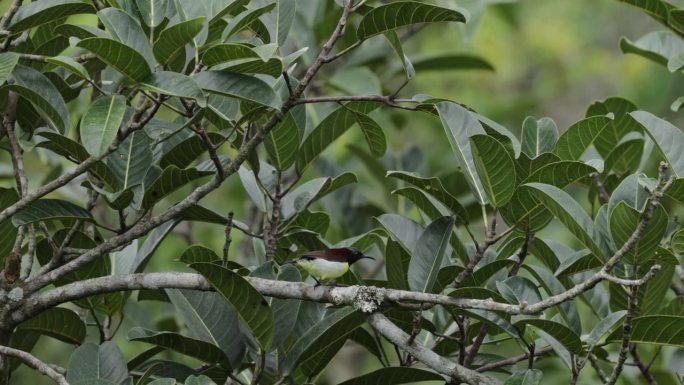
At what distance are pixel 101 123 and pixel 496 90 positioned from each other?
899 centimetres

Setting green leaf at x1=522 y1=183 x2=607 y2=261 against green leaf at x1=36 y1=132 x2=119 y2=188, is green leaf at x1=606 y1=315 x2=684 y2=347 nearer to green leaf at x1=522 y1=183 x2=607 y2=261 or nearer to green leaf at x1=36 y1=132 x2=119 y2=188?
green leaf at x1=522 y1=183 x2=607 y2=261

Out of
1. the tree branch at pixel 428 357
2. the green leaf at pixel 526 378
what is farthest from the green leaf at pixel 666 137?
the tree branch at pixel 428 357

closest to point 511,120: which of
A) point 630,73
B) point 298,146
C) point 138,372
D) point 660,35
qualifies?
point 630,73

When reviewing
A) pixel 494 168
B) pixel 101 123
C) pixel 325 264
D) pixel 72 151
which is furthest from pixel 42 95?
pixel 494 168

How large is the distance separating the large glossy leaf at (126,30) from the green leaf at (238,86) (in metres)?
0.13

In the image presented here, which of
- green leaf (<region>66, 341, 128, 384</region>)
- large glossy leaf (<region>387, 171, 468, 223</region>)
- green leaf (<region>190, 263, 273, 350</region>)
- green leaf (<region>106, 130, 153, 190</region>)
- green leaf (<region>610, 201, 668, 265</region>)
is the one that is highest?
green leaf (<region>106, 130, 153, 190</region>)

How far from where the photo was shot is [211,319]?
8.07ft

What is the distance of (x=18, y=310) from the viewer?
2312 millimetres

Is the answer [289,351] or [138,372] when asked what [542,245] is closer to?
[289,351]

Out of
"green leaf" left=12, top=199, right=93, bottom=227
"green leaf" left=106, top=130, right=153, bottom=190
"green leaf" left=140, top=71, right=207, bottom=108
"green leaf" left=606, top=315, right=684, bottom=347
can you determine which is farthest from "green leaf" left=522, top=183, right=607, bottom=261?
"green leaf" left=12, top=199, right=93, bottom=227

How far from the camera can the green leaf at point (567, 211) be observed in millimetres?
2127

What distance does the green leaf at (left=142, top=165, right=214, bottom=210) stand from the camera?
239 cm

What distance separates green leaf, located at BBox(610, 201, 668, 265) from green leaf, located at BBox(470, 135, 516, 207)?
0.25 meters

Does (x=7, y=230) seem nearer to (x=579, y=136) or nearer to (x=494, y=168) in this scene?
(x=494, y=168)
